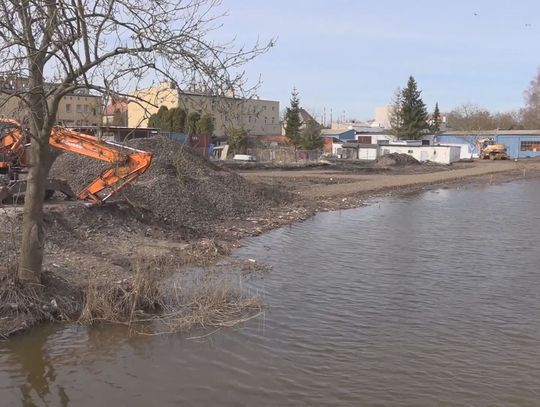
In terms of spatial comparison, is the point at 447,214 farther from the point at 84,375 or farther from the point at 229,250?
the point at 84,375

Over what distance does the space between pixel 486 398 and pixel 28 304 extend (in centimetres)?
636

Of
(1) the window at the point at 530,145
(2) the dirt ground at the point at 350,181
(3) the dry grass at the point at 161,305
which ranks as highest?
(1) the window at the point at 530,145

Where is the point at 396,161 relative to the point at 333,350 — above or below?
above

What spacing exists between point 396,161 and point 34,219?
56179mm

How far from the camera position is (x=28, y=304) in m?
9.00

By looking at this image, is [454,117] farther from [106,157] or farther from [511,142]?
[106,157]

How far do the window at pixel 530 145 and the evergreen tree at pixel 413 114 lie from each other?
1419 centimetres

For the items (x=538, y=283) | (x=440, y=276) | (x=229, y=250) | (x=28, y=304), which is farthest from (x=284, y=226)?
(x=28, y=304)

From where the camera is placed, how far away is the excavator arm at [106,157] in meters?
14.0

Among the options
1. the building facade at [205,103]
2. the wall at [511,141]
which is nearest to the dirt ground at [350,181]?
the building facade at [205,103]

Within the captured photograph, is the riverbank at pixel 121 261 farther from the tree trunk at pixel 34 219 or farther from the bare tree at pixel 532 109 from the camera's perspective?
the bare tree at pixel 532 109

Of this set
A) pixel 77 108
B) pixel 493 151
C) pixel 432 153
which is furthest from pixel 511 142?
pixel 77 108

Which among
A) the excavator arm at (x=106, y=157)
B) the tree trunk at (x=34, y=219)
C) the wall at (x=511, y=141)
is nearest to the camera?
the tree trunk at (x=34, y=219)

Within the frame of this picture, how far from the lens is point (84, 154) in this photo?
1459 cm
